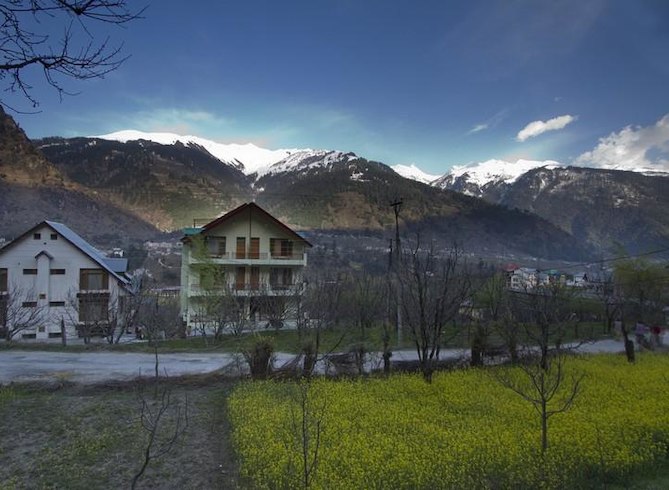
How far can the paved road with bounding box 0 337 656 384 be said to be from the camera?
17891mm

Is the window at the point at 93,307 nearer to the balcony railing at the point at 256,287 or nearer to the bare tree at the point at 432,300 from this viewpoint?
the balcony railing at the point at 256,287

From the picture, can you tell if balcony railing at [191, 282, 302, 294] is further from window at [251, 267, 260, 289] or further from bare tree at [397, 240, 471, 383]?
bare tree at [397, 240, 471, 383]

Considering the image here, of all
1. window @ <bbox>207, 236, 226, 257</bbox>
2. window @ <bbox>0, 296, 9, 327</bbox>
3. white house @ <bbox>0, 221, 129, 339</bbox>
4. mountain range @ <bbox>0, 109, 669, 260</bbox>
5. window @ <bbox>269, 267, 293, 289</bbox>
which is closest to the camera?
window @ <bbox>0, 296, 9, 327</bbox>

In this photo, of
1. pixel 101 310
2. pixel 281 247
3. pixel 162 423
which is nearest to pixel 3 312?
pixel 101 310

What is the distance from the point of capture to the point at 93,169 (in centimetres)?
17700

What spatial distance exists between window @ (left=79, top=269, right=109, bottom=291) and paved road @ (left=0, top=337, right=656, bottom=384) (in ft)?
41.3

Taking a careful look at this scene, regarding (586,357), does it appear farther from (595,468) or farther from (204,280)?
(204,280)

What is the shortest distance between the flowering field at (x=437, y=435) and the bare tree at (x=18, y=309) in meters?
21.7

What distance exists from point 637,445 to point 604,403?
12.6ft

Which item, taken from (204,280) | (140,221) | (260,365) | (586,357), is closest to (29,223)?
(140,221)

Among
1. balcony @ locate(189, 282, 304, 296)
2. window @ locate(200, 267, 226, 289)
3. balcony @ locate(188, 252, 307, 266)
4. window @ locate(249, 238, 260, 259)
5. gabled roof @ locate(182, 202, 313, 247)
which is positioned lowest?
balcony @ locate(189, 282, 304, 296)

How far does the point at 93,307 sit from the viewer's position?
32969 millimetres

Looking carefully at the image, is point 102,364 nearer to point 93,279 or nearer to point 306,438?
point 306,438

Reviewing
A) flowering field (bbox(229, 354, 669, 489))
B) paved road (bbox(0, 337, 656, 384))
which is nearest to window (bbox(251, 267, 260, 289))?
paved road (bbox(0, 337, 656, 384))
